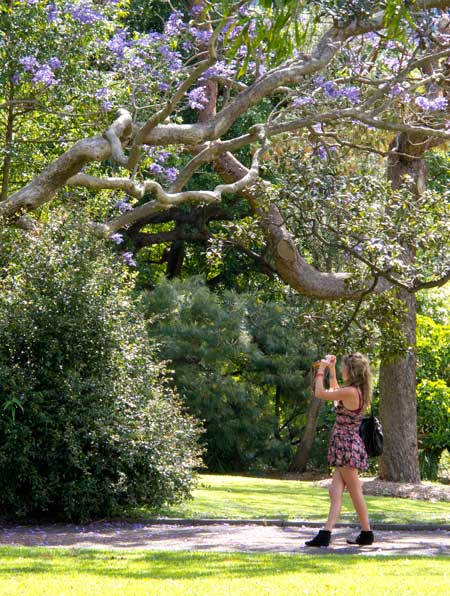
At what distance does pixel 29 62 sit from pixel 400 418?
8482 mm

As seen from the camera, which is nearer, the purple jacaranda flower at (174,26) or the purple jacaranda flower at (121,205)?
the purple jacaranda flower at (174,26)

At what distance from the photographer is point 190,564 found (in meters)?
7.96

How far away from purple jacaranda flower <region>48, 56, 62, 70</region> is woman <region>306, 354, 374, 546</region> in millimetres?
7891

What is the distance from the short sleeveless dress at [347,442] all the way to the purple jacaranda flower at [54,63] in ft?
26.7

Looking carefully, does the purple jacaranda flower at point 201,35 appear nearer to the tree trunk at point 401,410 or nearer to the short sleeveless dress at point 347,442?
the tree trunk at point 401,410

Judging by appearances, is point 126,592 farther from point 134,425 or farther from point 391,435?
point 391,435

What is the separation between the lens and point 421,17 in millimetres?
11586

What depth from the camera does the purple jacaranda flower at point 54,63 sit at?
15.1 metres

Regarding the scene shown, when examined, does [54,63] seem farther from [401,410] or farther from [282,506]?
[401,410]

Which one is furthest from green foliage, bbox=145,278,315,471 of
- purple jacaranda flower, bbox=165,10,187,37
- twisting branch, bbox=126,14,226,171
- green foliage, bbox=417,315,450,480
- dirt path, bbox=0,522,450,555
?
dirt path, bbox=0,522,450,555

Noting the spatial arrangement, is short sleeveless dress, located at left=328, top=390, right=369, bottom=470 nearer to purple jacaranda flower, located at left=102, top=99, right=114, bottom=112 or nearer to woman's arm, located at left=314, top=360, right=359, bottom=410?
woman's arm, located at left=314, top=360, right=359, bottom=410

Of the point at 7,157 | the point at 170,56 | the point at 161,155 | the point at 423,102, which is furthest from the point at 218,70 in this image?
the point at 7,157

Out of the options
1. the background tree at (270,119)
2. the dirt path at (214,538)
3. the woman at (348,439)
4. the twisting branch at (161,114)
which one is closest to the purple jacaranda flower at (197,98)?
the background tree at (270,119)

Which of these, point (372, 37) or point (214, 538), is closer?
point (214, 538)
